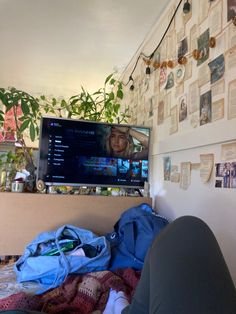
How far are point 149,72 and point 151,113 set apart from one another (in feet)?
0.95

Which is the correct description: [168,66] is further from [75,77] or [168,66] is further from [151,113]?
[75,77]

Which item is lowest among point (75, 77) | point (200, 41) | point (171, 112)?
point (171, 112)

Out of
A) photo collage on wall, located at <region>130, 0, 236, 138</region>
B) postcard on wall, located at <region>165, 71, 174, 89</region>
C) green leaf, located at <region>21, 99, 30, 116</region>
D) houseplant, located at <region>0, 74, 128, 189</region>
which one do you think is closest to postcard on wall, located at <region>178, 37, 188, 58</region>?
photo collage on wall, located at <region>130, 0, 236, 138</region>

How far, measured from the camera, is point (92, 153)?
1.59m

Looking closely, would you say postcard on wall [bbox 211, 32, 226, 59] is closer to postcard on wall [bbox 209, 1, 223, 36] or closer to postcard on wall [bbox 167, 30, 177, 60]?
postcard on wall [bbox 209, 1, 223, 36]

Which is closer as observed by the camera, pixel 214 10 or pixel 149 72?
pixel 214 10

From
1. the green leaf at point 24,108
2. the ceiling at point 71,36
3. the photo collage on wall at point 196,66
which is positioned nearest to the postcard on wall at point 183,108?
the photo collage on wall at point 196,66

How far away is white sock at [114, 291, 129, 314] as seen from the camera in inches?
33.2

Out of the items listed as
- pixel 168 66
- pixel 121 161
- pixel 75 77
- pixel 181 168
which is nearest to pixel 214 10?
pixel 168 66

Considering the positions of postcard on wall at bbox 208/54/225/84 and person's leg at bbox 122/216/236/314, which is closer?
person's leg at bbox 122/216/236/314

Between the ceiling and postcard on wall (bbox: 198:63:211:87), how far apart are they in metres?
0.66

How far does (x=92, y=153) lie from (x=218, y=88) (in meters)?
0.80

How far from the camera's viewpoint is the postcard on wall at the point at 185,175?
1237 mm

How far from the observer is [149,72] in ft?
6.00
